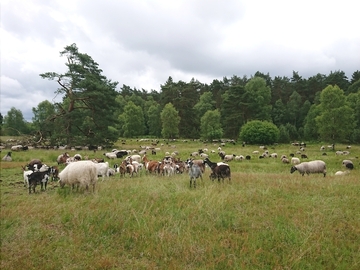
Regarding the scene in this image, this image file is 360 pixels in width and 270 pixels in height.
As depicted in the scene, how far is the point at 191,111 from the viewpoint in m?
75.8

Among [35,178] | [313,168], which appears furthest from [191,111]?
[35,178]

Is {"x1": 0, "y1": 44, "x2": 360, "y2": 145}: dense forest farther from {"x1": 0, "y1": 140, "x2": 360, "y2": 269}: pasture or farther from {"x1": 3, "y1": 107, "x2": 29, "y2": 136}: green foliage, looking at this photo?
{"x1": 0, "y1": 140, "x2": 360, "y2": 269}: pasture

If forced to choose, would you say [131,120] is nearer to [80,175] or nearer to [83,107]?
Answer: [83,107]

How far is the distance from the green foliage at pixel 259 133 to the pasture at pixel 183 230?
4074 cm

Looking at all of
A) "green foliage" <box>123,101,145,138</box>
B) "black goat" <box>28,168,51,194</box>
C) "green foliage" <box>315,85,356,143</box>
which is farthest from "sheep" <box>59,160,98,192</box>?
"green foliage" <box>123,101,145,138</box>

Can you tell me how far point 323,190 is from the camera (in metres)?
11.1

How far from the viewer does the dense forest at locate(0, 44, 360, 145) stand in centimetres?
3644

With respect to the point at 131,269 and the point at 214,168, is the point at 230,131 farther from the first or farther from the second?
the point at 131,269

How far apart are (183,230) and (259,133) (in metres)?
46.4

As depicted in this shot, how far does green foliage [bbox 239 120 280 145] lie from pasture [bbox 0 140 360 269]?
134ft

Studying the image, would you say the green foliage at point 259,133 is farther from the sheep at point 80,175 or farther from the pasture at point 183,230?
the sheep at point 80,175

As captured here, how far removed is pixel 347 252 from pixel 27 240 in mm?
8268

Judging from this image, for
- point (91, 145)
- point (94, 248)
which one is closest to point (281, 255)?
point (94, 248)

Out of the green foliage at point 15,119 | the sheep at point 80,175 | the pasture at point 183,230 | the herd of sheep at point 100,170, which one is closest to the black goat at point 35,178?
the herd of sheep at point 100,170
